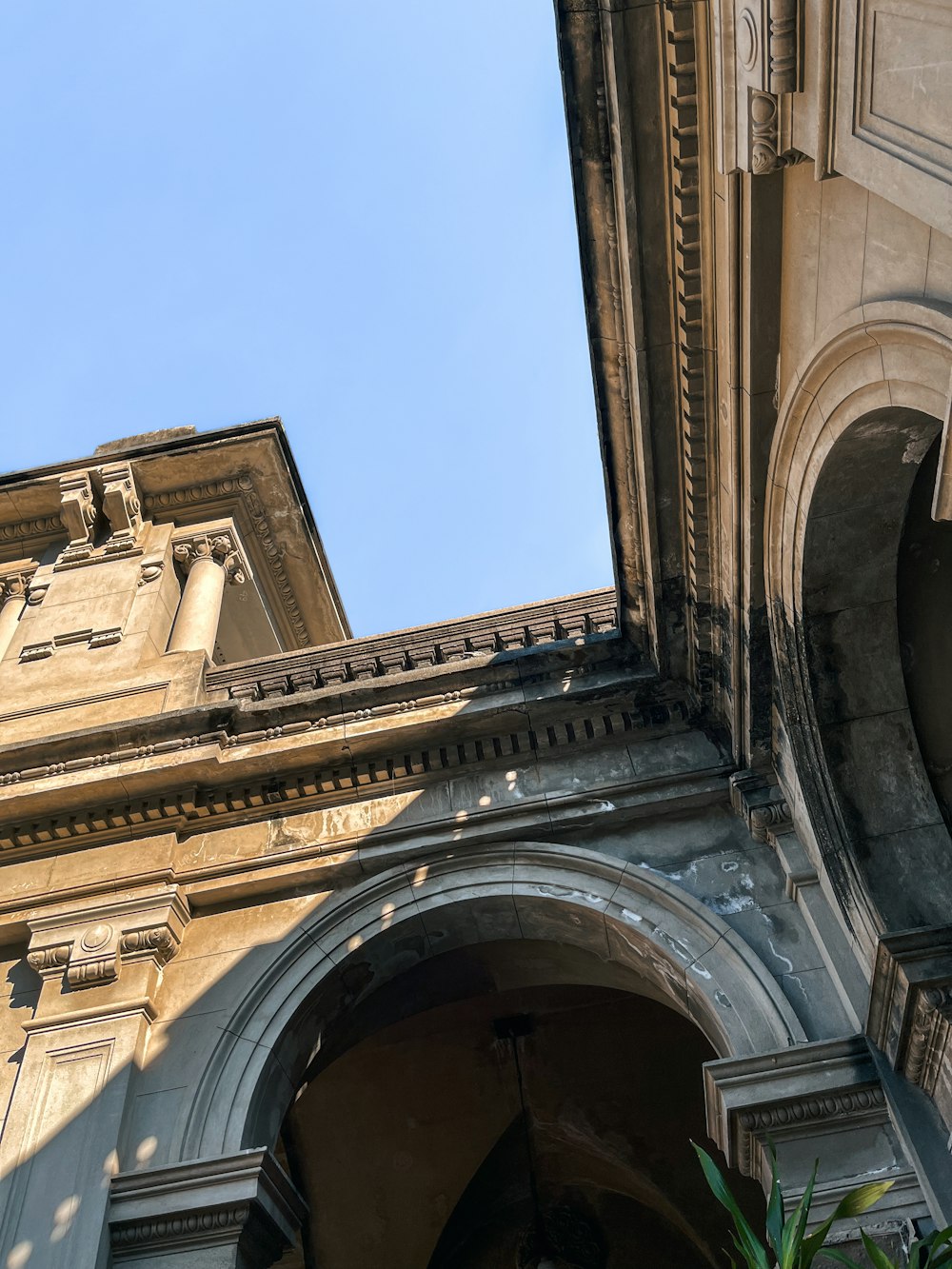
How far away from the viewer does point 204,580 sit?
10.9 meters

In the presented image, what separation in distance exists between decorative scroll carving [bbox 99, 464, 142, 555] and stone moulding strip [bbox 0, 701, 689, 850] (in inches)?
167

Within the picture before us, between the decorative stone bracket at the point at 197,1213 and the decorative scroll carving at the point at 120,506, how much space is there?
269 inches

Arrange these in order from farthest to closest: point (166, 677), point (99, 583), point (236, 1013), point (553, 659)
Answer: point (99, 583) → point (166, 677) → point (553, 659) → point (236, 1013)

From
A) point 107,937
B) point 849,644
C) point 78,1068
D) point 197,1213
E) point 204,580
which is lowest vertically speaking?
point 197,1213

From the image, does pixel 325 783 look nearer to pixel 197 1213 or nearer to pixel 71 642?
pixel 197 1213

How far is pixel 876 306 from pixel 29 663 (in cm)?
773

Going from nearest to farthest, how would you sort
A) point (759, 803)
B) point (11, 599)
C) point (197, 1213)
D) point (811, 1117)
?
point (811, 1117), point (197, 1213), point (759, 803), point (11, 599)

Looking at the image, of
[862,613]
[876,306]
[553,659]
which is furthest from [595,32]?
[553,659]

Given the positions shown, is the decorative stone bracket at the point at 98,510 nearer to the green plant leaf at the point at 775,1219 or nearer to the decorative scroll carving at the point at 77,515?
the decorative scroll carving at the point at 77,515

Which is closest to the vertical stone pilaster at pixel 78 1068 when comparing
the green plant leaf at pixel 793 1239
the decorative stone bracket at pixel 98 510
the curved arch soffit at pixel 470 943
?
the curved arch soffit at pixel 470 943

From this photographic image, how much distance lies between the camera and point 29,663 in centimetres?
959

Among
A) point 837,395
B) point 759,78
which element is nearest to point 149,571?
point 837,395

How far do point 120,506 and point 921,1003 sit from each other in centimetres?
903

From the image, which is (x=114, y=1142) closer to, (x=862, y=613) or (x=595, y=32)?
→ (x=862, y=613)
